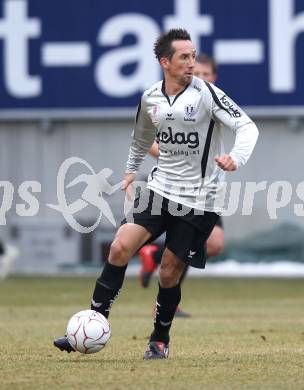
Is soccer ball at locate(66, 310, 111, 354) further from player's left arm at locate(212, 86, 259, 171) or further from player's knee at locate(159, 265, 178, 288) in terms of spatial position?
player's left arm at locate(212, 86, 259, 171)

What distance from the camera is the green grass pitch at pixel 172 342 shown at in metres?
7.77

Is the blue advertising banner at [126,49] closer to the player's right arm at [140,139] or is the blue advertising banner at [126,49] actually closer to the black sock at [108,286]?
the player's right arm at [140,139]

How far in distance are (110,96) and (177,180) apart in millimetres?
13620

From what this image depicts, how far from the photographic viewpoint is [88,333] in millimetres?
8656

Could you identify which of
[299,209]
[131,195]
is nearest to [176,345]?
[131,195]

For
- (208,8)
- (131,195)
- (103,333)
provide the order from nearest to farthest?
(103,333), (131,195), (208,8)

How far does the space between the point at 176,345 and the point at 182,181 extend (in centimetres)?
194

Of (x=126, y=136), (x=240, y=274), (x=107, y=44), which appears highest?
(x=107, y=44)

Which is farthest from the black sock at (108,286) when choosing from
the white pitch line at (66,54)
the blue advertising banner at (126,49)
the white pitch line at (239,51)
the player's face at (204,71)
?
the white pitch line at (66,54)

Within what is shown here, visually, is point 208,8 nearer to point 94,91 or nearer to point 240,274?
point 94,91

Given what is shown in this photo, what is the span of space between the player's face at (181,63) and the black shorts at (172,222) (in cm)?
86

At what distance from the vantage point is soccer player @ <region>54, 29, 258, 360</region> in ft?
29.2

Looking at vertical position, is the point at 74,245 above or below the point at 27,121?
below

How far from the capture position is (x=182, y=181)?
9000mm
